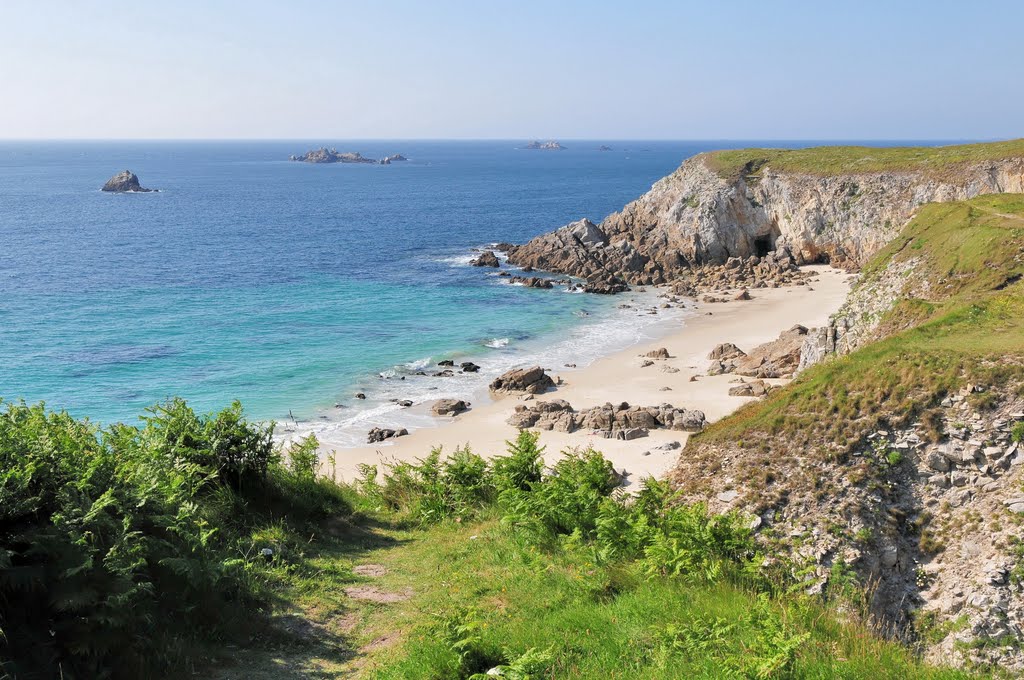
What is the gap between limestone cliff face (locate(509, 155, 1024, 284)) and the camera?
2422 inches

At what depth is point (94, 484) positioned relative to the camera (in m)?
9.38

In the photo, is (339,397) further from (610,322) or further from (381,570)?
(381,570)

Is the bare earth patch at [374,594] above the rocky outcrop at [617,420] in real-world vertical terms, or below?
above

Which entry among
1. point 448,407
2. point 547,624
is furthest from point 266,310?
point 547,624

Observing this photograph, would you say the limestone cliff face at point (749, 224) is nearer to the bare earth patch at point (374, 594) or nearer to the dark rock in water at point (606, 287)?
the dark rock in water at point (606, 287)

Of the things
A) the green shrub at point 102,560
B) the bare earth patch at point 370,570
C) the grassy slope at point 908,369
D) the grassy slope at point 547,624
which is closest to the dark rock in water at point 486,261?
the grassy slope at point 908,369

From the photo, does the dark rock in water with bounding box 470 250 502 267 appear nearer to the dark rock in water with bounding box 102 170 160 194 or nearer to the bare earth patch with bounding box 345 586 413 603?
the bare earth patch with bounding box 345 586 413 603

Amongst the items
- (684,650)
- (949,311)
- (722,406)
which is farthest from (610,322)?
(684,650)

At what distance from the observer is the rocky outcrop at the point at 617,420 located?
29891 mm

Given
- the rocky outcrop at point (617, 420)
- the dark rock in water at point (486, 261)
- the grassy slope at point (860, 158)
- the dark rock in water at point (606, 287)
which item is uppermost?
the grassy slope at point (860, 158)

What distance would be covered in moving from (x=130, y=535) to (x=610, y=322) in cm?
4526

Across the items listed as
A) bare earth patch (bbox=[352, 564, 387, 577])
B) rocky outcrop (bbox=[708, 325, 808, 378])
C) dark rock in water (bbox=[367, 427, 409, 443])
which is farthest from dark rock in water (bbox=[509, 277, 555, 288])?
bare earth patch (bbox=[352, 564, 387, 577])

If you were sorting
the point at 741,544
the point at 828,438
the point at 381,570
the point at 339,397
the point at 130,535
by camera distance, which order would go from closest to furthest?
1. the point at 130,535
2. the point at 741,544
3. the point at 381,570
4. the point at 828,438
5. the point at 339,397

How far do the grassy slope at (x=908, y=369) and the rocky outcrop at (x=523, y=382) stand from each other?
1748 centimetres
